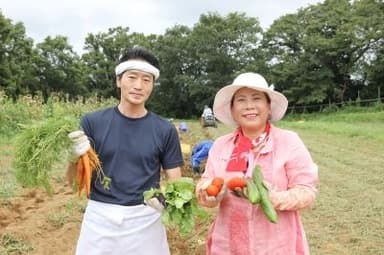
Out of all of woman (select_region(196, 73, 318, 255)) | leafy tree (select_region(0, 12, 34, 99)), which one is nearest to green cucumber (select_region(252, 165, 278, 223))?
woman (select_region(196, 73, 318, 255))

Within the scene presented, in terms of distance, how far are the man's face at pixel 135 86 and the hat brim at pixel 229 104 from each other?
0.39 m

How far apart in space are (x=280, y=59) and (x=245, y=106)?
4006 centimetres

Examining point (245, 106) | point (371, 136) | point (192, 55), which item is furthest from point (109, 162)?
point (192, 55)

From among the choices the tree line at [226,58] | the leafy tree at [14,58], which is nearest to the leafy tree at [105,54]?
the tree line at [226,58]

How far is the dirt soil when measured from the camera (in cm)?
515

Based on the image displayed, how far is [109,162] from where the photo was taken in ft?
8.95

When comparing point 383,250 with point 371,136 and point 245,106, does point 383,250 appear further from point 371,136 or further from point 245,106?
point 371,136

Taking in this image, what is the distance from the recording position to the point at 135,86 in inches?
107

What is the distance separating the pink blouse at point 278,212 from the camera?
2.36m

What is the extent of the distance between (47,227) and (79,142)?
11.7ft

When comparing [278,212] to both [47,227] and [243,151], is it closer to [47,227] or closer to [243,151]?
[243,151]

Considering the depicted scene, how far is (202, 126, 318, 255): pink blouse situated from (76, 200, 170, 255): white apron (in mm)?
500

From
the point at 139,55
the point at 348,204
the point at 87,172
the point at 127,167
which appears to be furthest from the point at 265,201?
the point at 348,204

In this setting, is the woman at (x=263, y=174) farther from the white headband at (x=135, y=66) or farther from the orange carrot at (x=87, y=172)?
the orange carrot at (x=87, y=172)
